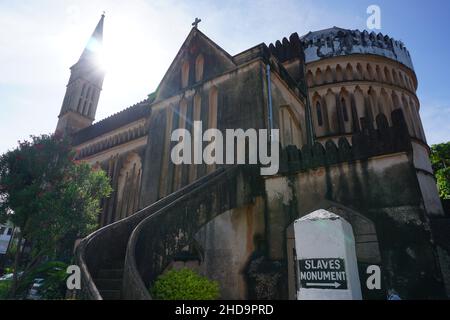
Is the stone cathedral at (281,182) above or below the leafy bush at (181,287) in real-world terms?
above

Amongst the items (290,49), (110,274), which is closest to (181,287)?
(110,274)

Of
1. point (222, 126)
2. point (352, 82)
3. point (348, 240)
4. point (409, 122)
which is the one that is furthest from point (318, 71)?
point (348, 240)

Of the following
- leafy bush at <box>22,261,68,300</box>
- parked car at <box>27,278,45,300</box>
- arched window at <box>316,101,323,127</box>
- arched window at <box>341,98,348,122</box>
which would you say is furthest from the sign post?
arched window at <box>341,98,348,122</box>

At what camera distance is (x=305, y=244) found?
4.27 metres

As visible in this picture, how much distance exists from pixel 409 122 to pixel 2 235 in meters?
64.2

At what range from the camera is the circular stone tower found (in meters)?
16.7

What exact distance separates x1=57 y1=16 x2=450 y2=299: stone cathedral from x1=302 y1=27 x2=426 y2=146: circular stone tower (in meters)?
0.08

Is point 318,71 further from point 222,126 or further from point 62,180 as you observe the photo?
point 62,180

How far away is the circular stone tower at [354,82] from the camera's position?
16.7 m

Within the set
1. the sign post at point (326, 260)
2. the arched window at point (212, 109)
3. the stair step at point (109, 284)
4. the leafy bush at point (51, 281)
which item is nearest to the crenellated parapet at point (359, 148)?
the sign post at point (326, 260)

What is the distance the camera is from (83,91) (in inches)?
1374

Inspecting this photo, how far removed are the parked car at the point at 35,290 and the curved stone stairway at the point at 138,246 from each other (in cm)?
836

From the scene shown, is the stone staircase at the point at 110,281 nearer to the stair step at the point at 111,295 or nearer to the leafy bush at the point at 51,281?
the stair step at the point at 111,295

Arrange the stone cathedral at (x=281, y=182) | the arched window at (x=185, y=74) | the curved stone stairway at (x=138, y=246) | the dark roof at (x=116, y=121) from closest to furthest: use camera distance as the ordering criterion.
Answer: the curved stone stairway at (x=138, y=246) < the stone cathedral at (x=281, y=182) < the arched window at (x=185, y=74) < the dark roof at (x=116, y=121)
